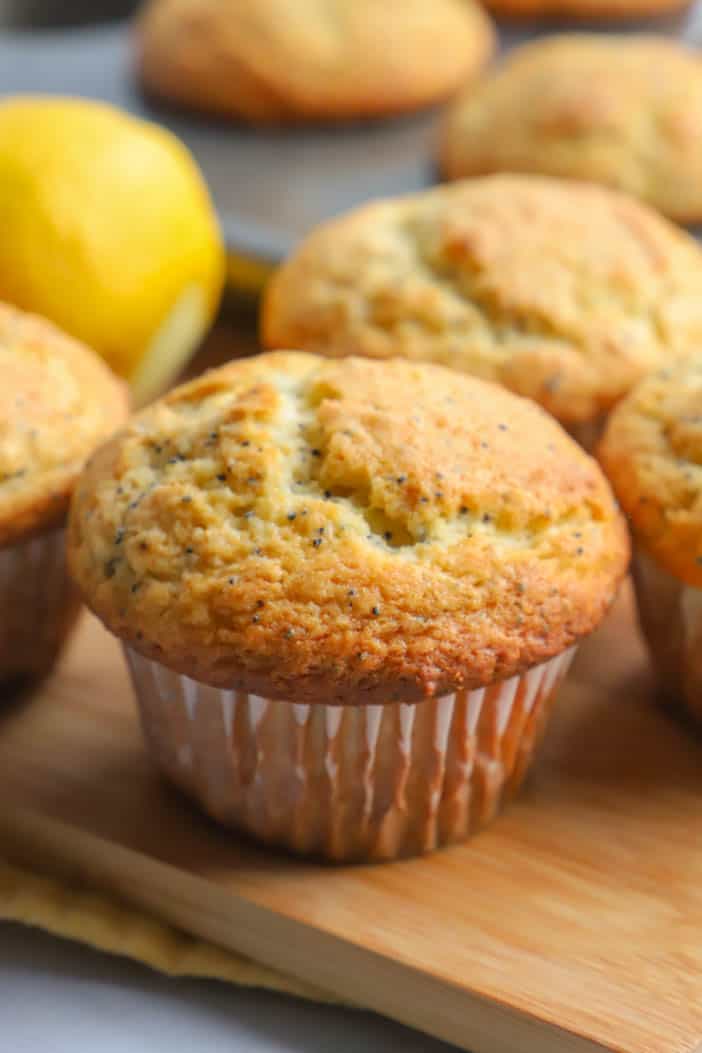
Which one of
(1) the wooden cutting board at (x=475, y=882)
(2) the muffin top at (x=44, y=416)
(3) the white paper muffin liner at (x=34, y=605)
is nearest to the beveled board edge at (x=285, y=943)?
(1) the wooden cutting board at (x=475, y=882)

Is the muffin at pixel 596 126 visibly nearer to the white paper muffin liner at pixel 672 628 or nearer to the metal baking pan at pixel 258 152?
the metal baking pan at pixel 258 152

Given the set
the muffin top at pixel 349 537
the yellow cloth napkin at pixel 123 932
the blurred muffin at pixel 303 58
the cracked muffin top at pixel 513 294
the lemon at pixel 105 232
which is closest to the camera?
the muffin top at pixel 349 537

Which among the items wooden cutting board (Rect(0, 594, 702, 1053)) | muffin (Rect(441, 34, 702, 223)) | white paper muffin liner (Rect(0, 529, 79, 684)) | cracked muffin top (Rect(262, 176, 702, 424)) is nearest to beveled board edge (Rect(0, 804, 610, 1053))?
wooden cutting board (Rect(0, 594, 702, 1053))

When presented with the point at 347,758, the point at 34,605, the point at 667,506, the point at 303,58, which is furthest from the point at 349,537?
the point at 303,58

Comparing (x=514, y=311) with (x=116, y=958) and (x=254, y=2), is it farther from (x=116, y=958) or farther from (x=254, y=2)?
(x=254, y=2)

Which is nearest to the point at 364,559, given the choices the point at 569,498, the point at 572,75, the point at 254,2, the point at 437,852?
the point at 569,498

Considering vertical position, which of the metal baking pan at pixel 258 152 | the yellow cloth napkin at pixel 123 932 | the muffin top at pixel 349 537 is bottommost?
the yellow cloth napkin at pixel 123 932
